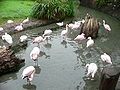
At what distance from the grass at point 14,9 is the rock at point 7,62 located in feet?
10.8

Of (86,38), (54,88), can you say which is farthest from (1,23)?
(54,88)

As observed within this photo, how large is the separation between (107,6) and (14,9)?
3.98m

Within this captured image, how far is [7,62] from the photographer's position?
21.8 ft

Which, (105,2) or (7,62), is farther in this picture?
(105,2)

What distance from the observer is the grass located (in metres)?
10.4

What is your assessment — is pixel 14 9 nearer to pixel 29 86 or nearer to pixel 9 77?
pixel 9 77

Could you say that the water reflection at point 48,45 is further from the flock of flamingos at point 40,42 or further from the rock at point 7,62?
the rock at point 7,62

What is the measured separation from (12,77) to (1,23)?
3497 mm

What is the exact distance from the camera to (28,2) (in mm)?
12242

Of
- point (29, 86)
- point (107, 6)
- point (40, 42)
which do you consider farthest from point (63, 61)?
point (107, 6)

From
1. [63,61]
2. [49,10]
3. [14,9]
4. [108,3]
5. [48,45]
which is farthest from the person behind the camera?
[108,3]

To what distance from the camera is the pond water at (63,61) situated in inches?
253

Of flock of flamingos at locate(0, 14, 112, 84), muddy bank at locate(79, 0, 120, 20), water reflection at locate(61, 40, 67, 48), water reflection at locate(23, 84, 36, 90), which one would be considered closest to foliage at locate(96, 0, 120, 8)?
muddy bank at locate(79, 0, 120, 20)

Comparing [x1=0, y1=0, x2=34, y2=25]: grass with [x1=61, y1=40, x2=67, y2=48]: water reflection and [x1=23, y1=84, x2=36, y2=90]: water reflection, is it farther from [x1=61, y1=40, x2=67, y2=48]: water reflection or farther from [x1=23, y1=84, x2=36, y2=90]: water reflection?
[x1=23, y1=84, x2=36, y2=90]: water reflection
